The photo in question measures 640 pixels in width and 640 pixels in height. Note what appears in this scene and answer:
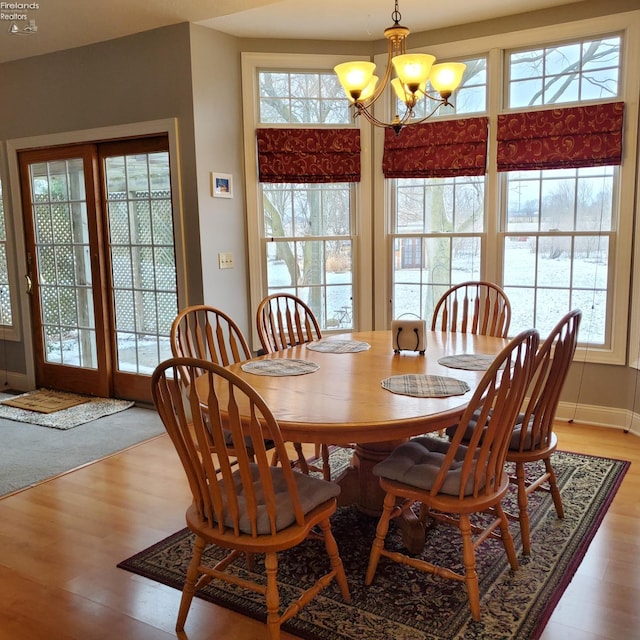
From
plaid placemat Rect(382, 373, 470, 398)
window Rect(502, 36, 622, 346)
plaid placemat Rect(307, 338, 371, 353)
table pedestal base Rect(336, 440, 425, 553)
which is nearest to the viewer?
plaid placemat Rect(382, 373, 470, 398)

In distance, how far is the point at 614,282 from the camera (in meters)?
3.83

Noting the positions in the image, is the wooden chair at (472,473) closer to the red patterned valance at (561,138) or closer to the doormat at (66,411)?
the red patterned valance at (561,138)

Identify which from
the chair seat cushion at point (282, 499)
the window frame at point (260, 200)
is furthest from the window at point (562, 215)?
the chair seat cushion at point (282, 499)

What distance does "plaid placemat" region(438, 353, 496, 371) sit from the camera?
8.25 feet

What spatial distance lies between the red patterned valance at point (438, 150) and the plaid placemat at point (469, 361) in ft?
5.99

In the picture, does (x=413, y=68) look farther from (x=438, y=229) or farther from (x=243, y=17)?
(x=438, y=229)

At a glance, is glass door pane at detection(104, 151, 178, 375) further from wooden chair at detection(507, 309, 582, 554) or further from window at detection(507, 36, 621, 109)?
wooden chair at detection(507, 309, 582, 554)

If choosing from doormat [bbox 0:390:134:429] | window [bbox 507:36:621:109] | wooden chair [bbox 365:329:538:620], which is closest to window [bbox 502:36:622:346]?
window [bbox 507:36:621:109]

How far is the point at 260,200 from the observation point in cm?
435

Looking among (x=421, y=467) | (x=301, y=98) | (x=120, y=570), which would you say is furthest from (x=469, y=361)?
(x=301, y=98)

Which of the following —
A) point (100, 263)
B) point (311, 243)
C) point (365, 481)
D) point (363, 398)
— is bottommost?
point (365, 481)

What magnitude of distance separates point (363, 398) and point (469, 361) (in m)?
0.68

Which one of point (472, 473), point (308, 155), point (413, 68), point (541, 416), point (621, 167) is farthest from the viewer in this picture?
point (308, 155)

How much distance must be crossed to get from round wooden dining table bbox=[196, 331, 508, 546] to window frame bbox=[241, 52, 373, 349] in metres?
1.23
